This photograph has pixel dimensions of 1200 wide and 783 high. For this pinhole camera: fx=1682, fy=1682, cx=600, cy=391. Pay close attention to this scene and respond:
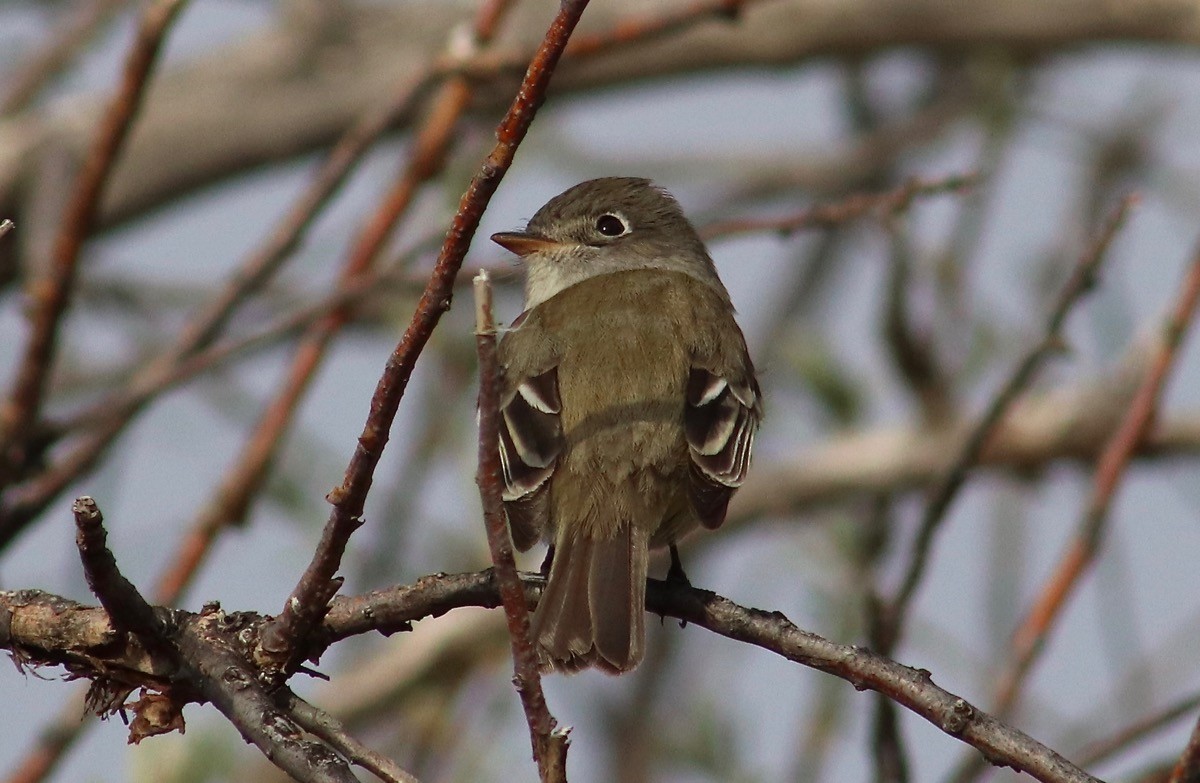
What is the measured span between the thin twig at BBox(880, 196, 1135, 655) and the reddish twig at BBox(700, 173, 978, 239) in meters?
0.39

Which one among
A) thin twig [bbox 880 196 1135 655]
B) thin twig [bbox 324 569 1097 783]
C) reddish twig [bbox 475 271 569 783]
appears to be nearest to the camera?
reddish twig [bbox 475 271 569 783]

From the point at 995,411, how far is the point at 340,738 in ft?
7.94

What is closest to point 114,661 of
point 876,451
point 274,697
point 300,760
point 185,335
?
point 274,697

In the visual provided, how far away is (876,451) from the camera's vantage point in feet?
24.0

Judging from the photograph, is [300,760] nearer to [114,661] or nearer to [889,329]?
[114,661]

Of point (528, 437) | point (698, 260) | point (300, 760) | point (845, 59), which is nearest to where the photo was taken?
point (300, 760)

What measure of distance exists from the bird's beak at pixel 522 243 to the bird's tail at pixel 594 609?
171 cm

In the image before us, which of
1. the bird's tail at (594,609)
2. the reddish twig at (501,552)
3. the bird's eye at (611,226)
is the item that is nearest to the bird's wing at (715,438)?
the bird's tail at (594,609)

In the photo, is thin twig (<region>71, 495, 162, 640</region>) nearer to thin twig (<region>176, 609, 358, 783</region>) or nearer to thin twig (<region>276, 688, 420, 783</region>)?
thin twig (<region>176, 609, 358, 783</region>)

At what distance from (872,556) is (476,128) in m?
3.39

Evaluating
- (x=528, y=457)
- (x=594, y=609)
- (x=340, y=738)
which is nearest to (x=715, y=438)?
(x=528, y=457)

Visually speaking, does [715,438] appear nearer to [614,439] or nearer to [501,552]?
[614,439]

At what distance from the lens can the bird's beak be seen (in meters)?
5.53

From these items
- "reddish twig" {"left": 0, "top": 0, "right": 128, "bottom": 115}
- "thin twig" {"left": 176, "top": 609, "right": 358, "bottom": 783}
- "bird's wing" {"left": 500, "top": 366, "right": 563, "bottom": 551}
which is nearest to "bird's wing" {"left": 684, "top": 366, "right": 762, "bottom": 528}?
"bird's wing" {"left": 500, "top": 366, "right": 563, "bottom": 551}
